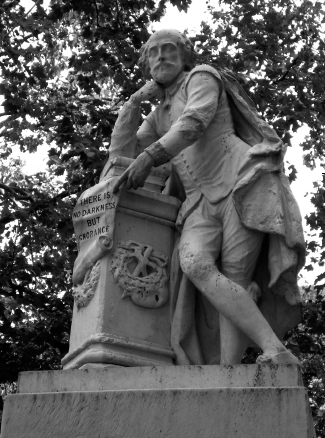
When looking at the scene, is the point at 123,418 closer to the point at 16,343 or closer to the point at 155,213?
the point at 155,213

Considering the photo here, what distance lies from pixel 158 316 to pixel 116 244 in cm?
51

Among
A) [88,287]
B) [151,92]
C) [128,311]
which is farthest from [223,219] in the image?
[151,92]

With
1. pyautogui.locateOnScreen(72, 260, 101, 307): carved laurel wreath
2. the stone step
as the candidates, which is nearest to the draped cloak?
pyautogui.locateOnScreen(72, 260, 101, 307): carved laurel wreath

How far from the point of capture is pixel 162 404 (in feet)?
18.7

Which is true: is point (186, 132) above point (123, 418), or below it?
above

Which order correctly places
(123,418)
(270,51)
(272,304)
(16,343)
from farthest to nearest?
(270,51), (16,343), (272,304), (123,418)

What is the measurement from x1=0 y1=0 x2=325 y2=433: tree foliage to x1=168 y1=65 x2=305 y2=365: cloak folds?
5.99 metres

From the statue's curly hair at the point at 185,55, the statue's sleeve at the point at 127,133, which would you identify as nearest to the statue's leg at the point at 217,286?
the statue's sleeve at the point at 127,133

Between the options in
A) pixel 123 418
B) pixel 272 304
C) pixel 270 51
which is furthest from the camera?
pixel 270 51

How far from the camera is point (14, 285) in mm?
12984

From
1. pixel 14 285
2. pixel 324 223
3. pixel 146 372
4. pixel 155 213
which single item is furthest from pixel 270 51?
pixel 146 372

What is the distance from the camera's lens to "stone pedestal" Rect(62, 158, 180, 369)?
20.6 ft

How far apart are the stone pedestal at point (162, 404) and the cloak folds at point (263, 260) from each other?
0.68 m

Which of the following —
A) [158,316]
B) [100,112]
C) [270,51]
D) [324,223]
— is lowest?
[158,316]
